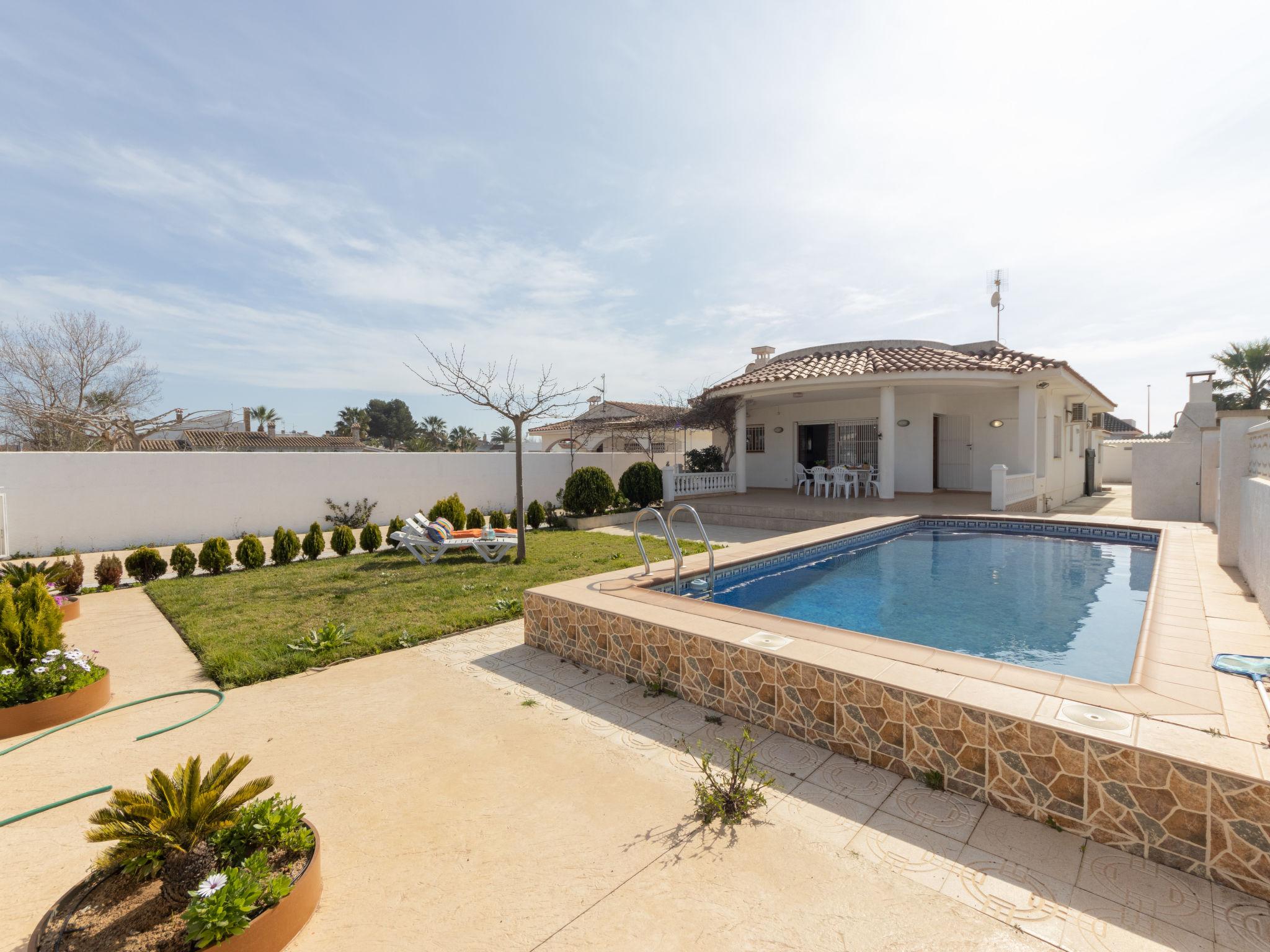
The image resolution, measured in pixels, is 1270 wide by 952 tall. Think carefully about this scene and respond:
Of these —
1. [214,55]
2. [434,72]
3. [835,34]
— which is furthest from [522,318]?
[835,34]

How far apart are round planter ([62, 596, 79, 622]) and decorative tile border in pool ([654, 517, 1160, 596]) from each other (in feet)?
25.2

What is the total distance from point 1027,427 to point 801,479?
241 inches

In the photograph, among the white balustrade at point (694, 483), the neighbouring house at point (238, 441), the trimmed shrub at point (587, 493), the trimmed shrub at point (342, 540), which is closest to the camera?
the trimmed shrub at point (342, 540)

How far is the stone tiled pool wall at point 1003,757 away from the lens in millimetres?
2346

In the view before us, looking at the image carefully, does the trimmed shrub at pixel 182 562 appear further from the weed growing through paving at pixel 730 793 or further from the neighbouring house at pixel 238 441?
the neighbouring house at pixel 238 441

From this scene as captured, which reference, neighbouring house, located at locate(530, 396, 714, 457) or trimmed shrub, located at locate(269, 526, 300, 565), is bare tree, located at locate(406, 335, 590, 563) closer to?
neighbouring house, located at locate(530, 396, 714, 457)

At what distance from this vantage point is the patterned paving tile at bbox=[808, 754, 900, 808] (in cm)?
305

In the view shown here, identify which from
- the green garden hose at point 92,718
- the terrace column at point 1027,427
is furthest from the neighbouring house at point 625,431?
the green garden hose at point 92,718

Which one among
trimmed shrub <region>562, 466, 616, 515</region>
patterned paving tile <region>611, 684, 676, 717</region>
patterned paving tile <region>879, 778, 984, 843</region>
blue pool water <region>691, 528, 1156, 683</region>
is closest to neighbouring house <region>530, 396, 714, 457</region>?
trimmed shrub <region>562, 466, 616, 515</region>

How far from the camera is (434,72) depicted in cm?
963

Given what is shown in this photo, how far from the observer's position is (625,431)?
2198 cm

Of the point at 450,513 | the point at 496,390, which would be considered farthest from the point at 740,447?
the point at 450,513

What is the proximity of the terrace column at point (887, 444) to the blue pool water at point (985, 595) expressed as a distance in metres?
4.14

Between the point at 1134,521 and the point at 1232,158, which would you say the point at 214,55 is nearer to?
the point at 1232,158
